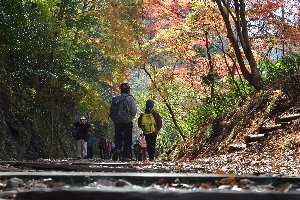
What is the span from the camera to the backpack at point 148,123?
1331cm

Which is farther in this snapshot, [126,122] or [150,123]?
[150,123]

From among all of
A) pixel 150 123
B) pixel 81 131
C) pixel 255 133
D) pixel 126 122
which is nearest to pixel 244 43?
pixel 255 133

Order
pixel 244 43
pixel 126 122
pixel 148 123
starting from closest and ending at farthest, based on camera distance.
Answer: pixel 126 122 < pixel 148 123 < pixel 244 43

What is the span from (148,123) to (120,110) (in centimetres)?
157

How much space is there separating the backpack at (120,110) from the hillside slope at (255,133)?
1.85 m

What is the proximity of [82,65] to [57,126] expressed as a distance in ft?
10.7

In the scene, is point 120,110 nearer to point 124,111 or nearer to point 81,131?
point 124,111

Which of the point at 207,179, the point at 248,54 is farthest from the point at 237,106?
the point at 207,179

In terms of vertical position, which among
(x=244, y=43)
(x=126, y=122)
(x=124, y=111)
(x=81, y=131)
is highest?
(x=244, y=43)

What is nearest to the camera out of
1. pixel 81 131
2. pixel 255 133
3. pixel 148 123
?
pixel 148 123

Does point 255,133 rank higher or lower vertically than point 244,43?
lower

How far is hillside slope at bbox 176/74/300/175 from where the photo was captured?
37.2 feet

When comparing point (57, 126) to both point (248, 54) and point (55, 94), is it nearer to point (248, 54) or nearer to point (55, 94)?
point (55, 94)

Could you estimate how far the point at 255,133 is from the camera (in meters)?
14.3
